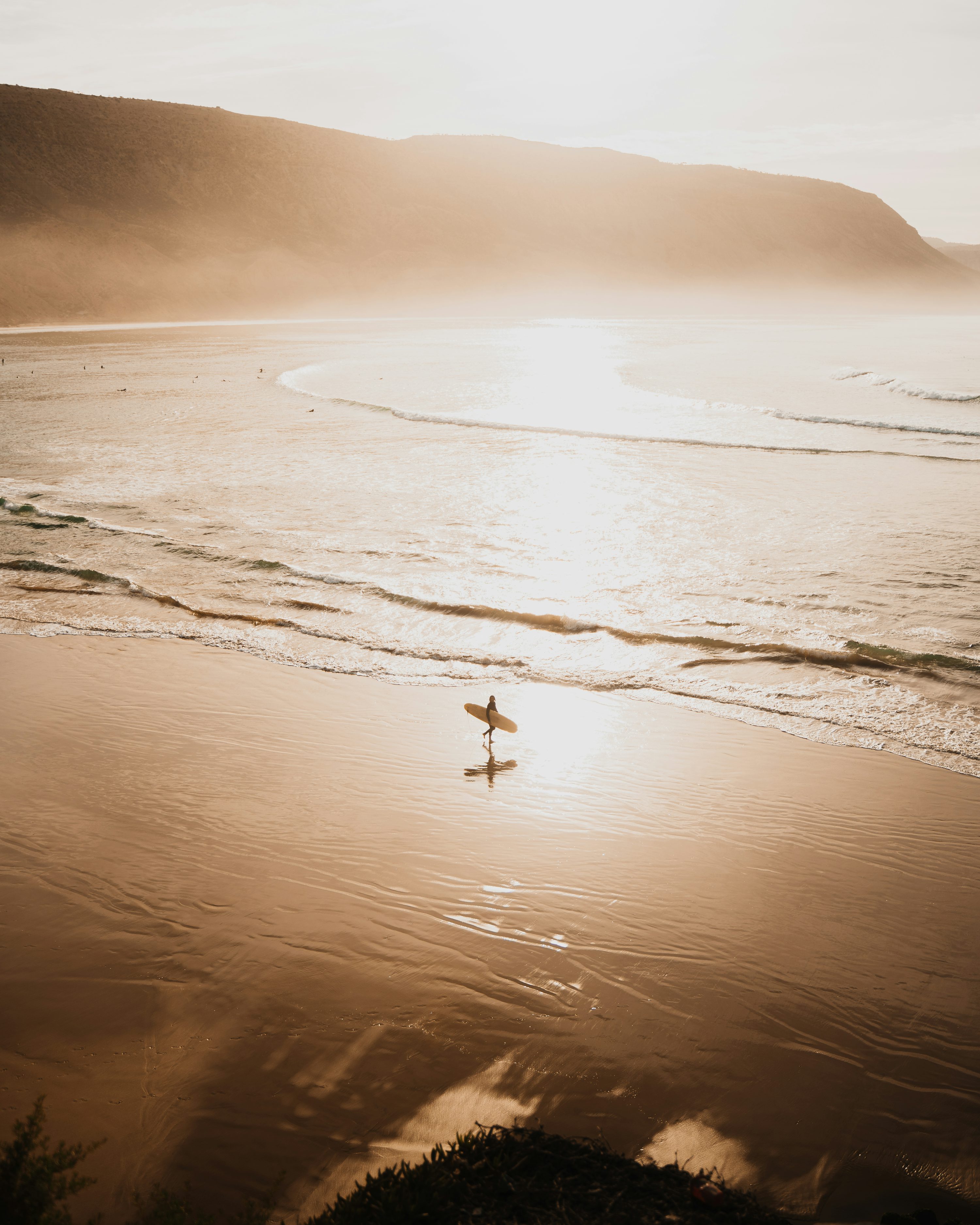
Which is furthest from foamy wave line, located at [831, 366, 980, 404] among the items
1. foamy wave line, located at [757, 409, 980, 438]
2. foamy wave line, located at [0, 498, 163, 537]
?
foamy wave line, located at [0, 498, 163, 537]

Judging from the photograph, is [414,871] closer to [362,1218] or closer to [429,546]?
[362,1218]

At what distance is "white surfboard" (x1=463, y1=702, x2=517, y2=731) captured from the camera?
4.47 meters

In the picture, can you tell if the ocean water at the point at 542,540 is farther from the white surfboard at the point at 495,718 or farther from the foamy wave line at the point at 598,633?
the white surfboard at the point at 495,718

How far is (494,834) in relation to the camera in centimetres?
389

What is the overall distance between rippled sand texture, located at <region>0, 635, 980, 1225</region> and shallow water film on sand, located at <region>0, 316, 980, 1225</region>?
0.01m

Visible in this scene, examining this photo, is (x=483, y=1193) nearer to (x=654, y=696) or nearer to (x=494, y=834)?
(x=494, y=834)

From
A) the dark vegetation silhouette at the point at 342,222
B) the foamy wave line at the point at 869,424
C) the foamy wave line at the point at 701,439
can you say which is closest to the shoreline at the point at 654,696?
the foamy wave line at the point at 701,439

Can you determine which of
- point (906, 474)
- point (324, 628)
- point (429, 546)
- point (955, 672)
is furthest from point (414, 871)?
point (906, 474)

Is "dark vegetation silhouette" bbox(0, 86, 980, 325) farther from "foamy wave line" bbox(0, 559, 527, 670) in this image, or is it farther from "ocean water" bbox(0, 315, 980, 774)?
"foamy wave line" bbox(0, 559, 527, 670)

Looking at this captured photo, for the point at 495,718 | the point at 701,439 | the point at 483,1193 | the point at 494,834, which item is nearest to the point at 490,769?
the point at 495,718

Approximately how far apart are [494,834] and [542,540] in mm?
5309

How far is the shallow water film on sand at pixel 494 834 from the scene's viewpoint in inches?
98.3

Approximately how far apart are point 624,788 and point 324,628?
10.2ft

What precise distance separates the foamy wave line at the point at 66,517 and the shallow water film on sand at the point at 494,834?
0.07m
